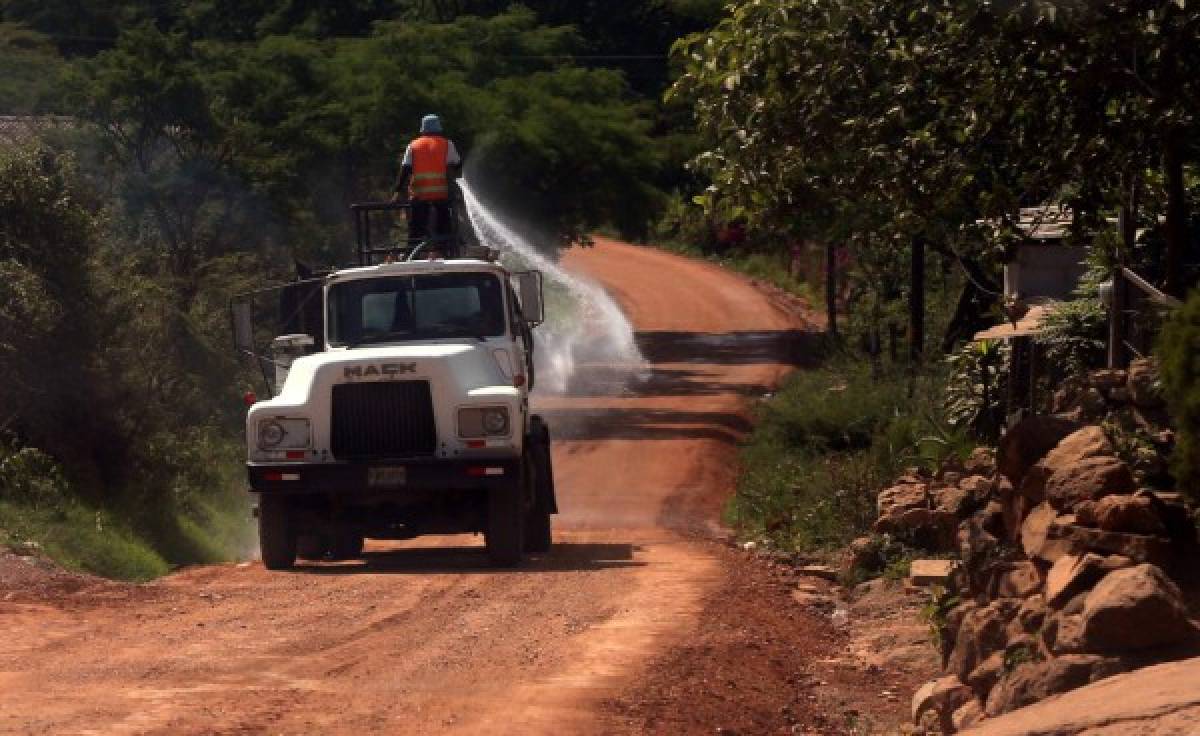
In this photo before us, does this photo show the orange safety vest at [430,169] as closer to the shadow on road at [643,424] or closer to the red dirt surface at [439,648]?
the red dirt surface at [439,648]

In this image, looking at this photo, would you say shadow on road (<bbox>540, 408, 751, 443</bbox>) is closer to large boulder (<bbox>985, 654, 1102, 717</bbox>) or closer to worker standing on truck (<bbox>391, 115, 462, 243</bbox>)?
worker standing on truck (<bbox>391, 115, 462, 243</bbox>)

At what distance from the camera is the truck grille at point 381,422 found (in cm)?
1706

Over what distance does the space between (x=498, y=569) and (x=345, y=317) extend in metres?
2.93

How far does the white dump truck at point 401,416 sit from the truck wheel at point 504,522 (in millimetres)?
12

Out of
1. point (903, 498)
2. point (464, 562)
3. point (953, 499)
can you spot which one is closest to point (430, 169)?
point (464, 562)

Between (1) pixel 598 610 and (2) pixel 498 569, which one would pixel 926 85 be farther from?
(2) pixel 498 569

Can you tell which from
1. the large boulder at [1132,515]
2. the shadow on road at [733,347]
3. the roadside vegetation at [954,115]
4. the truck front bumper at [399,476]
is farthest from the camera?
the shadow on road at [733,347]

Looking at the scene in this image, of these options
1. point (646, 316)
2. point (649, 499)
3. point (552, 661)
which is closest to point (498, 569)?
point (552, 661)

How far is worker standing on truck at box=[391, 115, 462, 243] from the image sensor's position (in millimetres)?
19000

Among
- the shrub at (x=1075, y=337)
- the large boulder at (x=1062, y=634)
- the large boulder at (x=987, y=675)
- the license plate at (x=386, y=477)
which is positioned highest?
the shrub at (x=1075, y=337)

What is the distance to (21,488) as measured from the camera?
20.7 metres

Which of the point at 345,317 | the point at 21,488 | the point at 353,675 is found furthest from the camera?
the point at 21,488

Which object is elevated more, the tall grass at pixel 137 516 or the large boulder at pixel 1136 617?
the large boulder at pixel 1136 617

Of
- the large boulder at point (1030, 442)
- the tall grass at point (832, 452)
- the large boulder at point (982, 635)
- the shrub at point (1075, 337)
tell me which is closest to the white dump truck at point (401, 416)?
the tall grass at point (832, 452)
